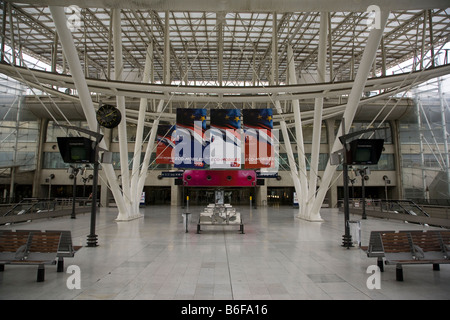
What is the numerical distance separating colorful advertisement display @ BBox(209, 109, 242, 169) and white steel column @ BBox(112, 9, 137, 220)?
5269mm

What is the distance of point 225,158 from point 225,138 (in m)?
1.47

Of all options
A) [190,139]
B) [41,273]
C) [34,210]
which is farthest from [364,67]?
[34,210]

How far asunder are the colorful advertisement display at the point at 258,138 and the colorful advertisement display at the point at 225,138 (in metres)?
0.66

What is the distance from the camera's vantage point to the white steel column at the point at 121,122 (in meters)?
15.2

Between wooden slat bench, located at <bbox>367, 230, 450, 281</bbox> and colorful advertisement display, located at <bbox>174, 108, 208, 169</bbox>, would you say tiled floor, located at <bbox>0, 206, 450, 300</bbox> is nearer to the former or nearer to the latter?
wooden slat bench, located at <bbox>367, 230, 450, 281</bbox>

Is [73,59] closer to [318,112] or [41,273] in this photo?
[41,273]

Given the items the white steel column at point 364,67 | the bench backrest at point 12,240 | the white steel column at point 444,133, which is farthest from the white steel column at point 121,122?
the white steel column at point 444,133

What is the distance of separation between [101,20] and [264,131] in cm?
1854

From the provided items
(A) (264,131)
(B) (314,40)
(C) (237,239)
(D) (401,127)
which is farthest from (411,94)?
(C) (237,239)

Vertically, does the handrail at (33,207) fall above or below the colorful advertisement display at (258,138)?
below

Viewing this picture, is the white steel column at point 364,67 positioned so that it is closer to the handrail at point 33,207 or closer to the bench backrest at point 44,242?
the bench backrest at point 44,242

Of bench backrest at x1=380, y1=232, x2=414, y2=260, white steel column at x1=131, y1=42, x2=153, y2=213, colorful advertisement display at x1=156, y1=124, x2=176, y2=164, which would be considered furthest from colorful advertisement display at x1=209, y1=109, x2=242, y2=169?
bench backrest at x1=380, y1=232, x2=414, y2=260

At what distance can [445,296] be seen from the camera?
5520mm
